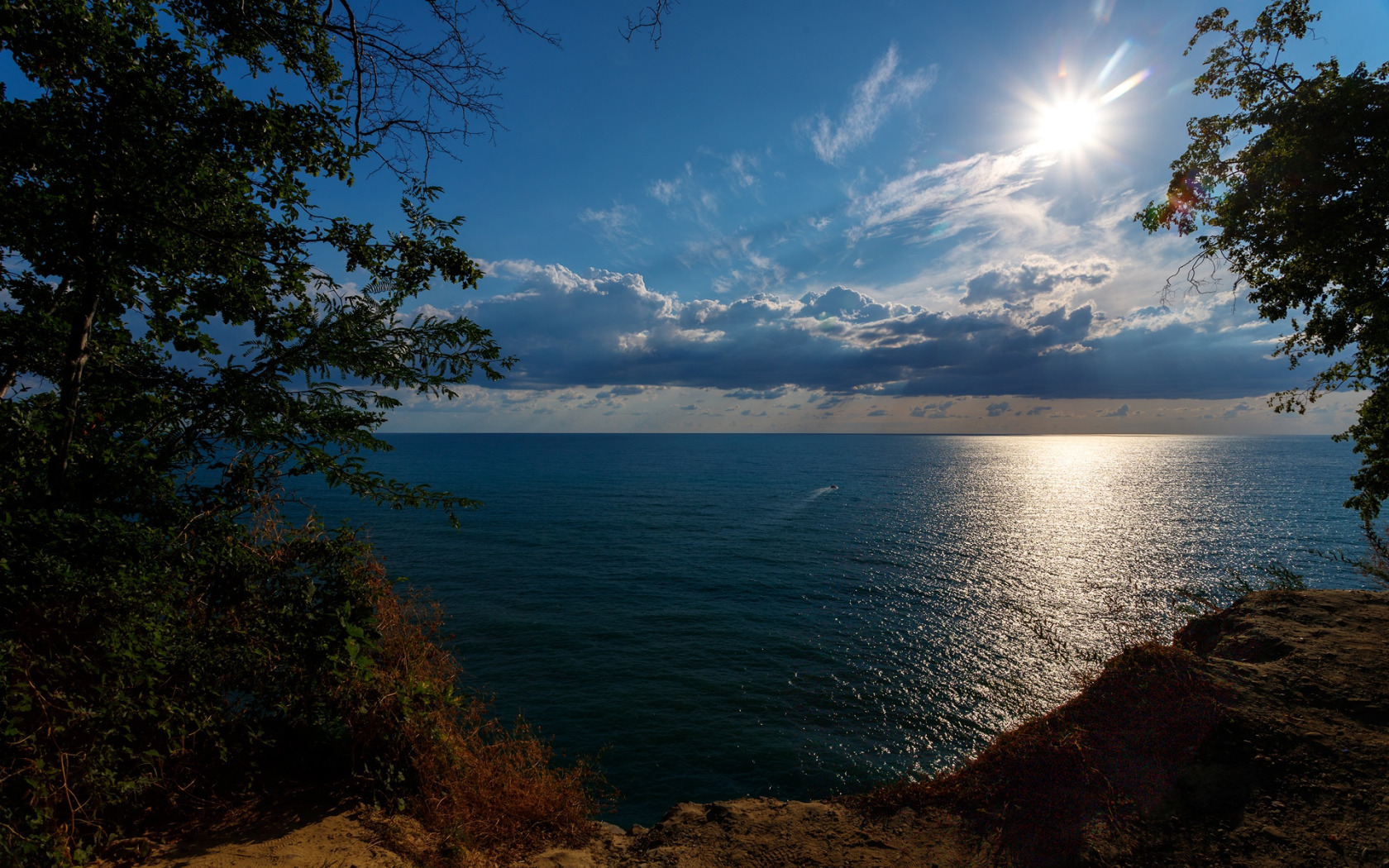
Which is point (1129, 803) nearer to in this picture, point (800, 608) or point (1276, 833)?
point (1276, 833)

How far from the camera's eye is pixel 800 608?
3278 centimetres

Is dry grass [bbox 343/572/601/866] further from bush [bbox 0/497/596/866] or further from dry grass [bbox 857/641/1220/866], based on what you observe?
dry grass [bbox 857/641/1220/866]

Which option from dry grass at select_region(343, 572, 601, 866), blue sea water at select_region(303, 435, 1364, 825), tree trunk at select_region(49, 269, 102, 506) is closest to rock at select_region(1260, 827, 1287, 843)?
dry grass at select_region(343, 572, 601, 866)

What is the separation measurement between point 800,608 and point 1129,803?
2431 cm

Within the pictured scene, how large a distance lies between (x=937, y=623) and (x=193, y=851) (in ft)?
105

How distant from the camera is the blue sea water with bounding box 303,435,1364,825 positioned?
19109 mm

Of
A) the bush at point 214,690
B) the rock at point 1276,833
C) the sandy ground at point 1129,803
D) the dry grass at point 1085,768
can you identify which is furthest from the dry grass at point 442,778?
the rock at point 1276,833

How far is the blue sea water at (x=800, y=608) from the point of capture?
19.1m

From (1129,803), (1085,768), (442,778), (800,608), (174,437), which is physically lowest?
(800,608)

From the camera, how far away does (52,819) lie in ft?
16.6

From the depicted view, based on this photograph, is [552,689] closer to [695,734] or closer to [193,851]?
[695,734]

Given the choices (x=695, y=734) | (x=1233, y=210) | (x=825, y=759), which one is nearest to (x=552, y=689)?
(x=695, y=734)

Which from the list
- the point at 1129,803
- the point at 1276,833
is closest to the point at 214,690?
the point at 1129,803

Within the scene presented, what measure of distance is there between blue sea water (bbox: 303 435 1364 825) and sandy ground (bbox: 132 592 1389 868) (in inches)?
243
